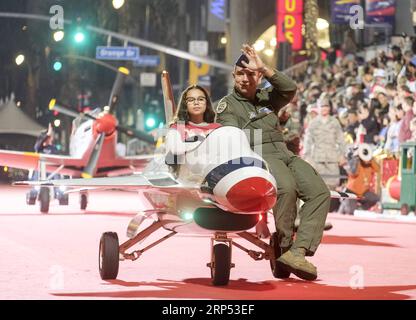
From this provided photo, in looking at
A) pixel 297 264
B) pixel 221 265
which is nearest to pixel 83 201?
pixel 221 265

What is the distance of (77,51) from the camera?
254 ft

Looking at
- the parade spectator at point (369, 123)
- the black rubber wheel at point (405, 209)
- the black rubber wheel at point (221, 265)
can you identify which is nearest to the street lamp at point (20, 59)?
the parade spectator at point (369, 123)

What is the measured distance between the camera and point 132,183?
10.9 m

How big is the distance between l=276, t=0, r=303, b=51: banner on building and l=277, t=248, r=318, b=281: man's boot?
47.2m

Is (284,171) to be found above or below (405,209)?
above

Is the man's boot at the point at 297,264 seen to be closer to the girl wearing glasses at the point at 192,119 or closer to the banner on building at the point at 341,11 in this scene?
the girl wearing glasses at the point at 192,119

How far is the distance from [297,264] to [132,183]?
5.32 feet

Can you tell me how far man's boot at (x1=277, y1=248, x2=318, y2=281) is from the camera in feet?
33.9

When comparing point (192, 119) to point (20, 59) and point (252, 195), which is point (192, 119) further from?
point (20, 59)

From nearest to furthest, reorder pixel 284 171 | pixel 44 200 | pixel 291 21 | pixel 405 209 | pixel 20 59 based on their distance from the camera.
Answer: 1. pixel 284 171
2. pixel 44 200
3. pixel 405 209
4. pixel 291 21
5. pixel 20 59

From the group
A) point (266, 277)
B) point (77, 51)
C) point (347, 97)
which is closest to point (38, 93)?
point (77, 51)

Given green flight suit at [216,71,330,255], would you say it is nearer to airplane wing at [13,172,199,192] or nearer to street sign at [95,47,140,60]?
airplane wing at [13,172,199,192]

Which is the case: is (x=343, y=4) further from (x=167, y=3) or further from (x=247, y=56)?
(x=167, y=3)

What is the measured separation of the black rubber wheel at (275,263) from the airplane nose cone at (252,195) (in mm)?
1561
